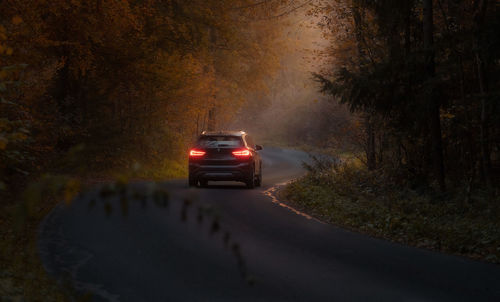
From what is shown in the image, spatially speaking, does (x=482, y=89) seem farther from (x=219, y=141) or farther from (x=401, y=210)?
(x=219, y=141)

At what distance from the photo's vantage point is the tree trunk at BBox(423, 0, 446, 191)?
1694 cm

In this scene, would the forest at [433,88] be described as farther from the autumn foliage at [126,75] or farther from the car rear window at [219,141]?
the autumn foliage at [126,75]

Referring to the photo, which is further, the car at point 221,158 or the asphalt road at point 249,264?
the car at point 221,158

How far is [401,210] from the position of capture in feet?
46.8

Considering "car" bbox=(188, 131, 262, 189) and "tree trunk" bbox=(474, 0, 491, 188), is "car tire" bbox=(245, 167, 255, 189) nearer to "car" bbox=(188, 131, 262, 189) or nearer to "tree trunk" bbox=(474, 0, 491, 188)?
"car" bbox=(188, 131, 262, 189)

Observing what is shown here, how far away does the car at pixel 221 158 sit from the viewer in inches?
811

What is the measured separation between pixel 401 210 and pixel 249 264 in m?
6.34

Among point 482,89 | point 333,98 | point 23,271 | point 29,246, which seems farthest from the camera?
point 333,98

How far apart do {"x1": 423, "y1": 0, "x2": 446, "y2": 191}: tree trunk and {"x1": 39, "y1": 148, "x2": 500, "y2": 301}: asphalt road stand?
566 centimetres

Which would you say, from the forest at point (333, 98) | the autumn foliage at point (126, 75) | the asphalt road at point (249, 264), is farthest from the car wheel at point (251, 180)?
the asphalt road at point (249, 264)

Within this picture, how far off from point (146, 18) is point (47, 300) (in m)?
23.2

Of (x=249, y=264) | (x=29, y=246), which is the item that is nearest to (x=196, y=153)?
(x=29, y=246)

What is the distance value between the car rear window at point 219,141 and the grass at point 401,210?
2.40 metres

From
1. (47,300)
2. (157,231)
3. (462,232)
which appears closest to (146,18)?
(157,231)
